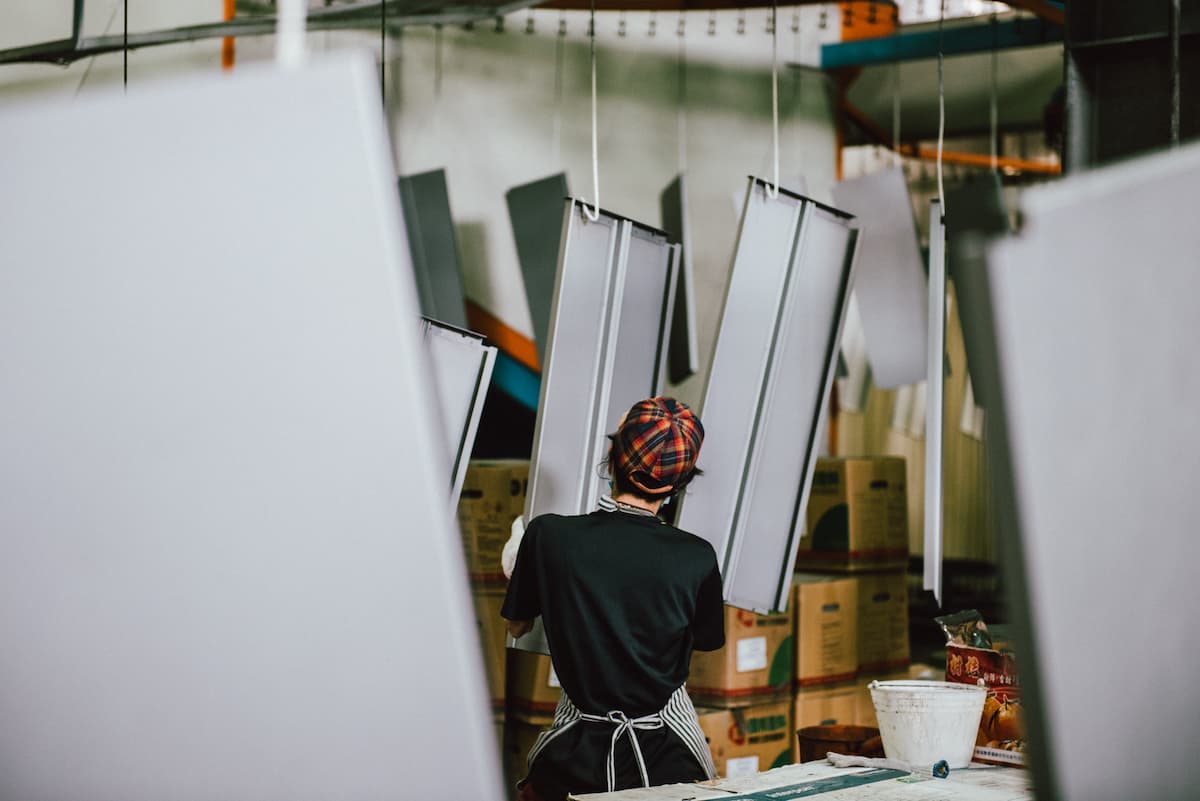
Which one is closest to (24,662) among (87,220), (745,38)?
(87,220)

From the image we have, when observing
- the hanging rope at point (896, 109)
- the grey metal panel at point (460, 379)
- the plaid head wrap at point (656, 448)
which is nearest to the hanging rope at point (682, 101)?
the hanging rope at point (896, 109)

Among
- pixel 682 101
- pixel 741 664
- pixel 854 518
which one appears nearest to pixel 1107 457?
pixel 741 664

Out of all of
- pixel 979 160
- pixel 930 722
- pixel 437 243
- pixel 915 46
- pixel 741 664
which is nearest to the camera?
pixel 930 722

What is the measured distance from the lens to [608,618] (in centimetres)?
203

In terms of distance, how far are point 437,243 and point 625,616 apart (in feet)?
7.89

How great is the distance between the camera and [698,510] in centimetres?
270

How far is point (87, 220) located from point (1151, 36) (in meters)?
2.36

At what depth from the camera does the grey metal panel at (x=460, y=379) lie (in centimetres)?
252

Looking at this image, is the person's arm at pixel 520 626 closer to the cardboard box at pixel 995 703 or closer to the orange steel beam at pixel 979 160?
the cardboard box at pixel 995 703

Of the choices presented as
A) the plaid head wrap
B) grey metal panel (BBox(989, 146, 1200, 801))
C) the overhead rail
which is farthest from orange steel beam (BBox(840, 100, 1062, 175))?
grey metal panel (BBox(989, 146, 1200, 801))

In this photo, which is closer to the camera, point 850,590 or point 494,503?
point 494,503

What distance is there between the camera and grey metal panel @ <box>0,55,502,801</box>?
60 centimetres

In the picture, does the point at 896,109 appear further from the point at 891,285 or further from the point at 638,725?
the point at 638,725

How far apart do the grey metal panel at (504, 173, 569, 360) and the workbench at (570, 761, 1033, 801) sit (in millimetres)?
2132
